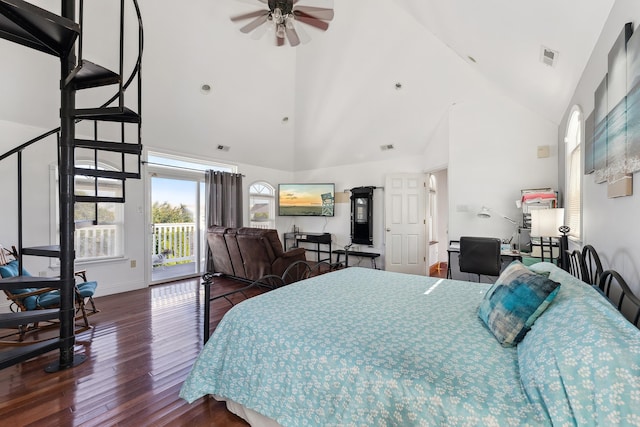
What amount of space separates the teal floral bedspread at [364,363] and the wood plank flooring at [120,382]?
358 millimetres

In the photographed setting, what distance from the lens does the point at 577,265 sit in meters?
2.25

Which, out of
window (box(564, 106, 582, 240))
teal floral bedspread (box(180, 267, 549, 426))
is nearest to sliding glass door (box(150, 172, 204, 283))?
teal floral bedspread (box(180, 267, 549, 426))

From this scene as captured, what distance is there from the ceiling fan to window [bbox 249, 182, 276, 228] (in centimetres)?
355

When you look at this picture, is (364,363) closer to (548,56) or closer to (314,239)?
(548,56)

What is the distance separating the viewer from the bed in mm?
848

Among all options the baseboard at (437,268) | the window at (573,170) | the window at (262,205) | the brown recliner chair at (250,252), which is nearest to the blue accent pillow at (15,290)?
the brown recliner chair at (250,252)

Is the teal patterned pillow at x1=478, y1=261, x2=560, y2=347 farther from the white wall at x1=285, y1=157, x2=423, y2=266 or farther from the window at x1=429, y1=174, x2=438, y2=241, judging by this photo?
the window at x1=429, y1=174, x2=438, y2=241

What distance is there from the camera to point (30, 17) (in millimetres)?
1758

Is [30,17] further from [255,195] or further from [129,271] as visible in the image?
[255,195]

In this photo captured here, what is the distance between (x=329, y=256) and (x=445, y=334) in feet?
17.1

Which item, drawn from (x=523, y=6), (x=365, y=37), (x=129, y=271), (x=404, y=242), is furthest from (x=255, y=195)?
(x=523, y=6)

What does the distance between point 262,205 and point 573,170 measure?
5.48 metres

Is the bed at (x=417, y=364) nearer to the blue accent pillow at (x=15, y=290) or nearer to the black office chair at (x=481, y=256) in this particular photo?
the black office chair at (x=481, y=256)

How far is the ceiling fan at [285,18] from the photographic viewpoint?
9.80ft
